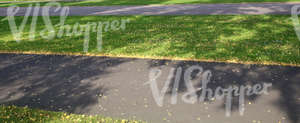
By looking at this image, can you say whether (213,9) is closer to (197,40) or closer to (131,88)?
(197,40)

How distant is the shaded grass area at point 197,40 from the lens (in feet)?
27.4

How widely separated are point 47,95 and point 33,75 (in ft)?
5.35

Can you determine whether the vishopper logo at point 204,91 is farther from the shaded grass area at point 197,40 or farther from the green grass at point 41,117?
the shaded grass area at point 197,40

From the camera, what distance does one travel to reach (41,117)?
5.36 meters

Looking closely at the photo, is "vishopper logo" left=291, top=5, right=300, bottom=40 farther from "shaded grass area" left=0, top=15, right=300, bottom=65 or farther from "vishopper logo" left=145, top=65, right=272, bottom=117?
"vishopper logo" left=145, top=65, right=272, bottom=117

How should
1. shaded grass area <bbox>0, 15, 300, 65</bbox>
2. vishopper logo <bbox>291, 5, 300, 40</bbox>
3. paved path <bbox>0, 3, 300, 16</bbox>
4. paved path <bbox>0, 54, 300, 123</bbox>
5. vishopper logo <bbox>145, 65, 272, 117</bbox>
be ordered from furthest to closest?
paved path <bbox>0, 3, 300, 16</bbox> → vishopper logo <bbox>291, 5, 300, 40</bbox> → shaded grass area <bbox>0, 15, 300, 65</bbox> → vishopper logo <bbox>145, 65, 272, 117</bbox> → paved path <bbox>0, 54, 300, 123</bbox>

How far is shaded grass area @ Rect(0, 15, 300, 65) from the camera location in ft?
27.4

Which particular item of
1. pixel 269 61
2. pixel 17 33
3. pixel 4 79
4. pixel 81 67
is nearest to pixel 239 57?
pixel 269 61

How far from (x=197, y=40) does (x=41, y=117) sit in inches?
259

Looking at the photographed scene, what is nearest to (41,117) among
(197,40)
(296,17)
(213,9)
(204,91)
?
(204,91)

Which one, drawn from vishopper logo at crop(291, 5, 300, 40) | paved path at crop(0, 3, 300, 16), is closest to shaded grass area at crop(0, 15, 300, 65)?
vishopper logo at crop(291, 5, 300, 40)

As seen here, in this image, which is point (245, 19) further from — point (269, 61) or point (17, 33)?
point (17, 33)

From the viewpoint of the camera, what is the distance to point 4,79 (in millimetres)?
7469

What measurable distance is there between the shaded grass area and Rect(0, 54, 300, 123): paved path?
0.86m
